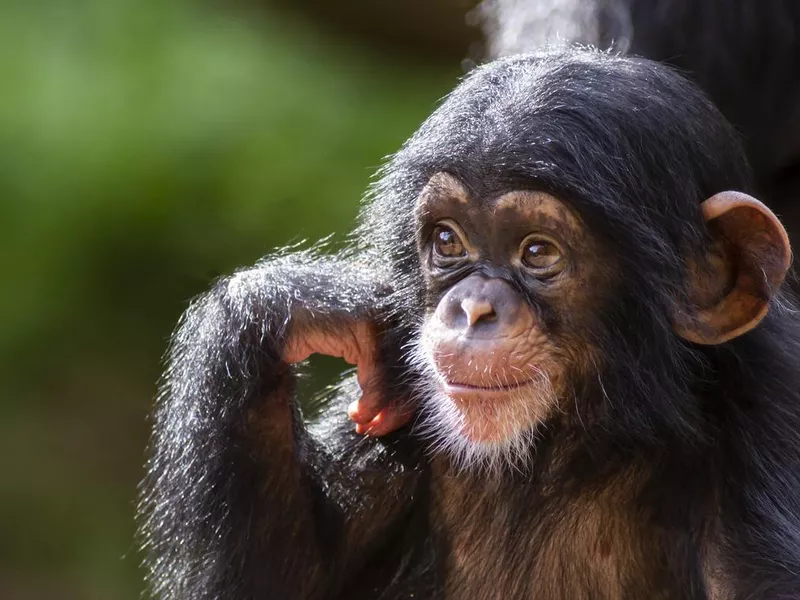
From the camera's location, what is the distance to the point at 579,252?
3.61 metres

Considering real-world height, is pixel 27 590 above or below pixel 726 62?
below

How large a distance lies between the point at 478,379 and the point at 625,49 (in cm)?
200

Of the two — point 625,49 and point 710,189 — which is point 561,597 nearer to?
point 710,189

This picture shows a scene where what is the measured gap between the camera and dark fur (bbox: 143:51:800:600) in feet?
12.0

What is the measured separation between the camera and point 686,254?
369 cm

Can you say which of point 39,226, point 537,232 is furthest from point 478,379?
point 39,226

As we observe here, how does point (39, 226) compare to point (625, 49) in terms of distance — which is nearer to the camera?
point (625, 49)

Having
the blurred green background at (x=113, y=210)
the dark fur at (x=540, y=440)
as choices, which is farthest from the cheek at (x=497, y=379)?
the blurred green background at (x=113, y=210)

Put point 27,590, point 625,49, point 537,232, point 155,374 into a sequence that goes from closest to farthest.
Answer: point 537,232
point 625,49
point 27,590
point 155,374

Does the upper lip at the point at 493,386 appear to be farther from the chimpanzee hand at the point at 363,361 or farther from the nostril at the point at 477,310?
the chimpanzee hand at the point at 363,361

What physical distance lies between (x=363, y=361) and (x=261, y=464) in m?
0.44

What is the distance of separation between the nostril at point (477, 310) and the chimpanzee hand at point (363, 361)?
60cm

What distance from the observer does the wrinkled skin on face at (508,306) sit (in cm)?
355

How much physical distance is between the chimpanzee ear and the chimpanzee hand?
0.92 metres
